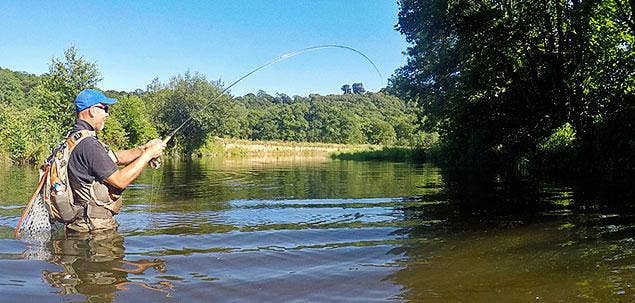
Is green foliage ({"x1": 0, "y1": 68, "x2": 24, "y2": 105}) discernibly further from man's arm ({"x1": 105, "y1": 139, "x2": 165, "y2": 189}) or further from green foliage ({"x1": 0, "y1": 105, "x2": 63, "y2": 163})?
man's arm ({"x1": 105, "y1": 139, "x2": 165, "y2": 189})

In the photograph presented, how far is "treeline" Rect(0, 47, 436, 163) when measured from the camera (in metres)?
42.4

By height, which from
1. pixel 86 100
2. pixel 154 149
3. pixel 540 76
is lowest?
pixel 154 149

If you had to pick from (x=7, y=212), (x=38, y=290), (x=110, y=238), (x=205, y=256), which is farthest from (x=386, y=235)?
(x=7, y=212)

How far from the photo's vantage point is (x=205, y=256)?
19.9ft

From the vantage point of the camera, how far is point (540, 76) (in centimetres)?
2659

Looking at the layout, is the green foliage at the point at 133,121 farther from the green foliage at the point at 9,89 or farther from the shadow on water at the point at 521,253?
the green foliage at the point at 9,89

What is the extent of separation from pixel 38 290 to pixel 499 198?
11.1 meters

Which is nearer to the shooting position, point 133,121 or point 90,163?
point 90,163

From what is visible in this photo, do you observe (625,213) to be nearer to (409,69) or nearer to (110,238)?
(110,238)

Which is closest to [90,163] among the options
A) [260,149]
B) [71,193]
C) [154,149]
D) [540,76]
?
[71,193]

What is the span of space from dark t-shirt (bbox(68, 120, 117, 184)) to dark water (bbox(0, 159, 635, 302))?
83 centimetres

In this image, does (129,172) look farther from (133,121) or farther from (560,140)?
(133,121)

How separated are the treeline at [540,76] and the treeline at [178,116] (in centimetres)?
1356

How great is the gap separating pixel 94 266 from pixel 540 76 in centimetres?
2601
